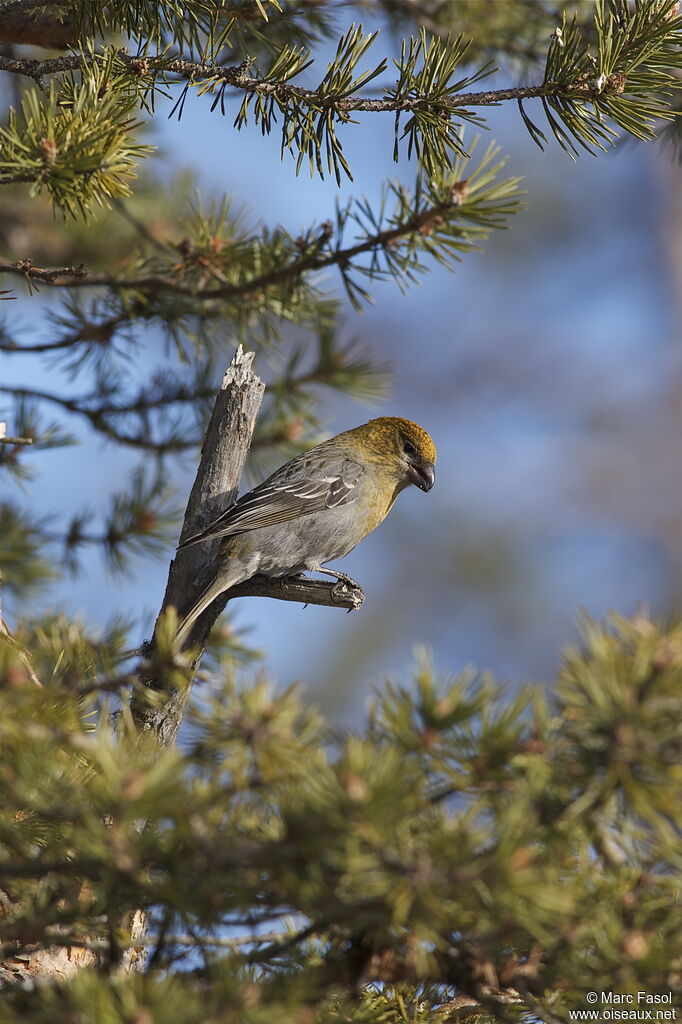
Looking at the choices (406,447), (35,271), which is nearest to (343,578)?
(406,447)

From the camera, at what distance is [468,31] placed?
360 centimetres

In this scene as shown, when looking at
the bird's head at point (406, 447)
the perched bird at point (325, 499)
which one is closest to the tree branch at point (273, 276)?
the perched bird at point (325, 499)

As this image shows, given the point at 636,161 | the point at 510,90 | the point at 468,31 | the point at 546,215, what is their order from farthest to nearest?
the point at 546,215 < the point at 636,161 < the point at 468,31 < the point at 510,90

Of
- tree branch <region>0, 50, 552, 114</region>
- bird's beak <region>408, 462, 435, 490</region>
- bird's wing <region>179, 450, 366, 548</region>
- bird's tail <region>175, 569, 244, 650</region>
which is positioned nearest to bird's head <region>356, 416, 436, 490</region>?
bird's beak <region>408, 462, 435, 490</region>

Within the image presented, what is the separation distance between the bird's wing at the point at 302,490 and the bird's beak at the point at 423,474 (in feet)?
0.90

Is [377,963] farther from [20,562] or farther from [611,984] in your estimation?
[20,562]

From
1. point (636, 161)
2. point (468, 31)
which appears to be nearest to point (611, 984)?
point (468, 31)

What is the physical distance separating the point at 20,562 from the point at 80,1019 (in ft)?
9.44

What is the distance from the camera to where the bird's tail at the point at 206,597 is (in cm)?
259

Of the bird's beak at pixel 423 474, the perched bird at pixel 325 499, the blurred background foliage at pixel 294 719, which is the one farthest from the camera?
the bird's beak at pixel 423 474

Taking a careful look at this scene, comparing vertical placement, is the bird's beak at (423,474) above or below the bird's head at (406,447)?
below

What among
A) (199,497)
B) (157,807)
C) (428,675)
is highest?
(199,497)

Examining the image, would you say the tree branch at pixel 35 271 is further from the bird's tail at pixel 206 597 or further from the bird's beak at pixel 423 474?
the bird's beak at pixel 423 474

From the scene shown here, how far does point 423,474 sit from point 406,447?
0.63ft
